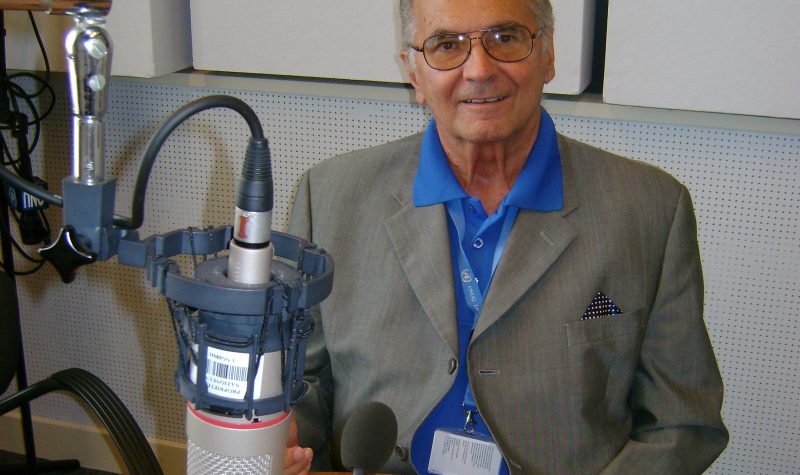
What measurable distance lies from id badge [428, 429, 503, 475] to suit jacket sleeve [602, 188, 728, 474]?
204 millimetres

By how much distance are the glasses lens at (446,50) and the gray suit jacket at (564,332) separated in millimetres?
249

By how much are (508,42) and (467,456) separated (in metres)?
0.70

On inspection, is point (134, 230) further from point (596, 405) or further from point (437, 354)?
point (596, 405)

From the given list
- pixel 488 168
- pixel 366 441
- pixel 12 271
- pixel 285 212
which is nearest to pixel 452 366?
pixel 488 168

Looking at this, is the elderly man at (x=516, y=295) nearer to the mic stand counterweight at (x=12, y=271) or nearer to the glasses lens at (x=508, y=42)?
the glasses lens at (x=508, y=42)

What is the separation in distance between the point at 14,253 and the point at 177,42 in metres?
0.96

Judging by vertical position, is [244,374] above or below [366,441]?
above

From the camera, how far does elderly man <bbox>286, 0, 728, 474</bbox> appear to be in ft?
5.05

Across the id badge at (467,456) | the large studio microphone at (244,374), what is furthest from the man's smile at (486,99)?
the large studio microphone at (244,374)

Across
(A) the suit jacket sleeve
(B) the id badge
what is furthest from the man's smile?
(B) the id badge

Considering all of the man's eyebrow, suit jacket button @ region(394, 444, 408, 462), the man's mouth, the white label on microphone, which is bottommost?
suit jacket button @ region(394, 444, 408, 462)

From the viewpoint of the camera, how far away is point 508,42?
4.96ft

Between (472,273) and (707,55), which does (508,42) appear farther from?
(707,55)

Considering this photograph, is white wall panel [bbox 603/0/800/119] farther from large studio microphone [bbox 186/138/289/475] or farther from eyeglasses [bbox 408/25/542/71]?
large studio microphone [bbox 186/138/289/475]
